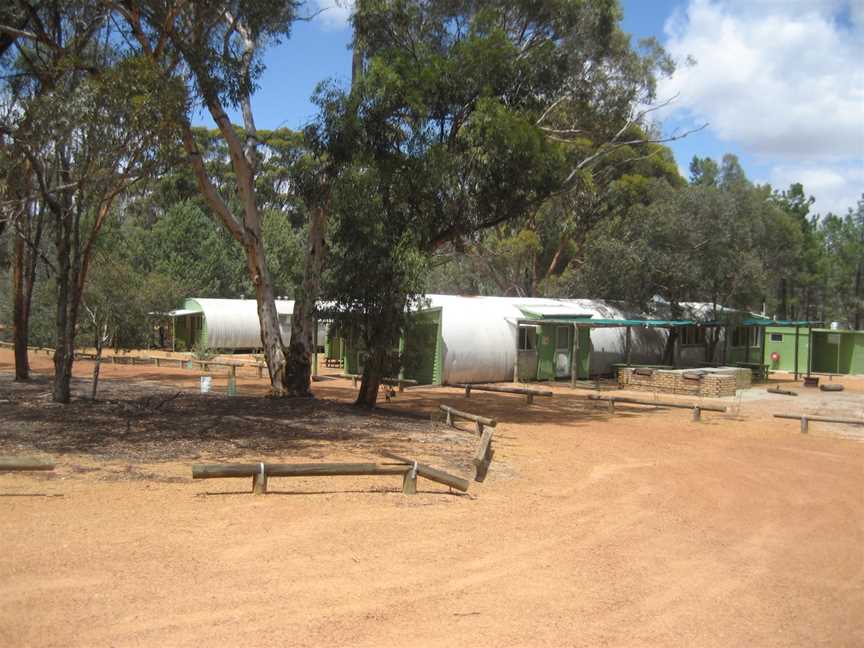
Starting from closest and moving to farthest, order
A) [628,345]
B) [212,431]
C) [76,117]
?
[76,117]
[212,431]
[628,345]

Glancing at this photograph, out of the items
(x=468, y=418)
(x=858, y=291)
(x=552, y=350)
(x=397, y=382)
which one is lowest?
(x=468, y=418)

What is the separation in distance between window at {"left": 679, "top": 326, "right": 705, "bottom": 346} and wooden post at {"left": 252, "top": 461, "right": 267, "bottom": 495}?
27.9 metres

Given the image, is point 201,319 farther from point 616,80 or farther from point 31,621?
point 31,621

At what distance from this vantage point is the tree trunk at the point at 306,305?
58.4 ft

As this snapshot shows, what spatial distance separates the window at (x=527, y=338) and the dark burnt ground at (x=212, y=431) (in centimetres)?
1112

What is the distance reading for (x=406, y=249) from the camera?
15883 mm

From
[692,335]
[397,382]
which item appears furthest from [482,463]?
[692,335]

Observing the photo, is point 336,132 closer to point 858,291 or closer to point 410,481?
point 410,481

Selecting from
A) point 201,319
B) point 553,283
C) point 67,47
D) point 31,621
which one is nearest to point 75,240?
point 67,47

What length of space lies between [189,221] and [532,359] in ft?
87.4

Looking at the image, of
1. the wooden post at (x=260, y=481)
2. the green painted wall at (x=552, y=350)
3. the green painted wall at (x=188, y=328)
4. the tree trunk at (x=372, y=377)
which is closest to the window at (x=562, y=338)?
the green painted wall at (x=552, y=350)

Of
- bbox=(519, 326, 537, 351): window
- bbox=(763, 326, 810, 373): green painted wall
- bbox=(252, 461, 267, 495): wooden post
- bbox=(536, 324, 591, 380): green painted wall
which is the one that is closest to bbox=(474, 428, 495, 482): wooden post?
bbox=(252, 461, 267, 495): wooden post

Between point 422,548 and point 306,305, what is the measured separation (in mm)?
11098

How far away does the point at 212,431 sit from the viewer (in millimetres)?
13547
